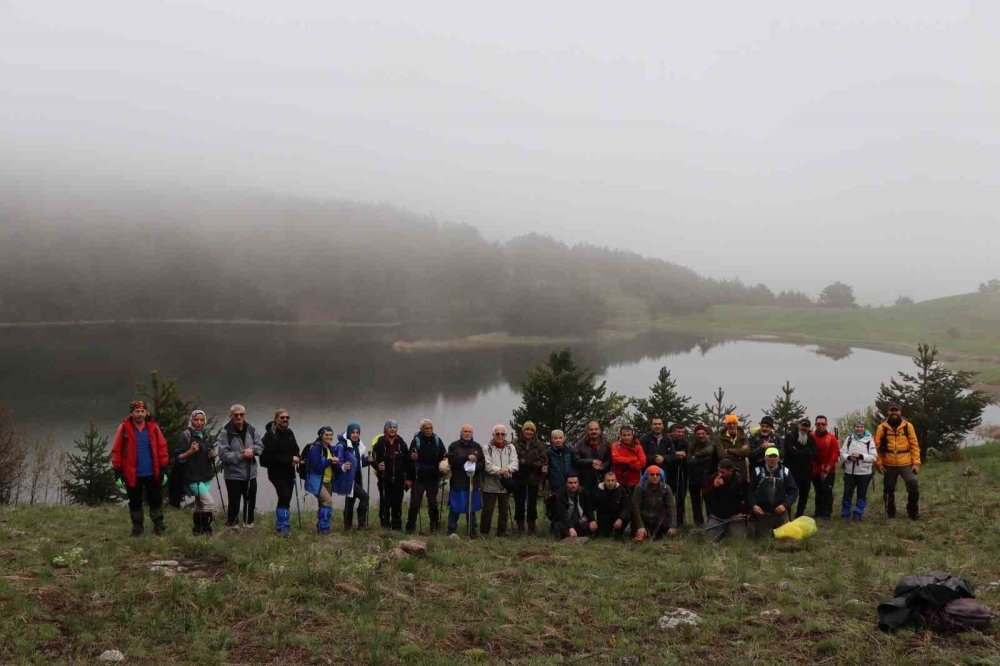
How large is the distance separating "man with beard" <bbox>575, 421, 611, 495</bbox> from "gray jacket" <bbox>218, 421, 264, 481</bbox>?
5.35 metres

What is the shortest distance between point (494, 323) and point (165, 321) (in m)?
104

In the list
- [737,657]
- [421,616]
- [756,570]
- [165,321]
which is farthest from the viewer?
[165,321]

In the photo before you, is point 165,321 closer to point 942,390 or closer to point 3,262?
point 3,262

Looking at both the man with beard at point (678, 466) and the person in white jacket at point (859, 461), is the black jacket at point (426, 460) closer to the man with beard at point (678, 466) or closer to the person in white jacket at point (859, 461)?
the man with beard at point (678, 466)

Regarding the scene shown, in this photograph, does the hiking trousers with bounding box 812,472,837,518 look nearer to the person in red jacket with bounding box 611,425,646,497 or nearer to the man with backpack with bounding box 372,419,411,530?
the person in red jacket with bounding box 611,425,646,497

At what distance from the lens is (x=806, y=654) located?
593 cm

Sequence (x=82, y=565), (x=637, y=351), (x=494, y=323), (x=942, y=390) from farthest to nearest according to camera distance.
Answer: (x=494, y=323) → (x=637, y=351) → (x=942, y=390) → (x=82, y=565)

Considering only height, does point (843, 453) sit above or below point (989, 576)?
above

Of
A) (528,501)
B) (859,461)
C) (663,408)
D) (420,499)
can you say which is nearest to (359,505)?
(420,499)

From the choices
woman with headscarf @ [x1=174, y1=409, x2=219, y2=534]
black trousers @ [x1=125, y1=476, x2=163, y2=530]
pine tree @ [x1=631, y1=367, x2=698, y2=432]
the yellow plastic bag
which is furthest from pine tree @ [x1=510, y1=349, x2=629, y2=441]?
black trousers @ [x1=125, y1=476, x2=163, y2=530]

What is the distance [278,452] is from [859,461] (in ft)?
33.0

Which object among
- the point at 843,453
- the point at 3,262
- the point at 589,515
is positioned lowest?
the point at 589,515

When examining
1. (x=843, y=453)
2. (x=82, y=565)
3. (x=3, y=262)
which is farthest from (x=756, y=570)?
(x=3, y=262)

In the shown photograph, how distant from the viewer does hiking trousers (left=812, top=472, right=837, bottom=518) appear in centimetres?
1169
